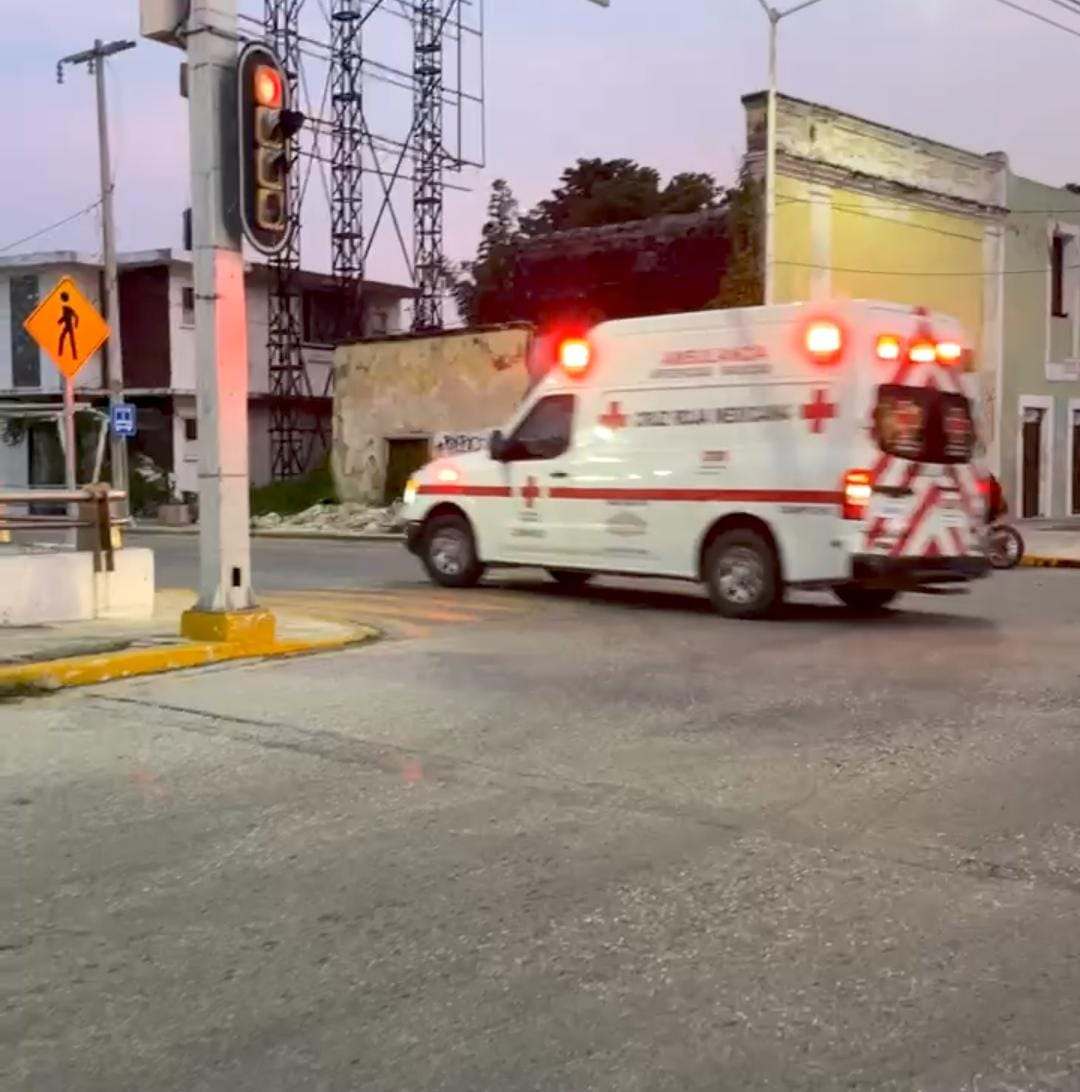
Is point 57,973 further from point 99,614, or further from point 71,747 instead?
point 99,614

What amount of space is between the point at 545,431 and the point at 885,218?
15.5 metres

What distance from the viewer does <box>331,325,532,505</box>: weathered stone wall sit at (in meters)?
29.6

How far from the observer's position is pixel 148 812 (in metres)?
5.84

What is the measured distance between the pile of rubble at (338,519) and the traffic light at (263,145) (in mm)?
18402

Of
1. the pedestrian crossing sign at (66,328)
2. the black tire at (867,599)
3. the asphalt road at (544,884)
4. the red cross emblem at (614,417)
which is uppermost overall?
the pedestrian crossing sign at (66,328)

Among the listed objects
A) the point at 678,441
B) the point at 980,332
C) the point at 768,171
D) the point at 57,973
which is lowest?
the point at 57,973

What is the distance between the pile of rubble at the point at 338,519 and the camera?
29.4m

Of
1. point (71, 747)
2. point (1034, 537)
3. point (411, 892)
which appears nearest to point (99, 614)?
point (71, 747)

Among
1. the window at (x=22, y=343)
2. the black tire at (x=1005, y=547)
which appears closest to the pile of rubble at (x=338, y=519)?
the window at (x=22, y=343)

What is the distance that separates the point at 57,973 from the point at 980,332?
27.8 meters

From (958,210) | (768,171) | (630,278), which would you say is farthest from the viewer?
(630,278)

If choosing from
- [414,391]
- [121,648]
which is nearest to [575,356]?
[121,648]

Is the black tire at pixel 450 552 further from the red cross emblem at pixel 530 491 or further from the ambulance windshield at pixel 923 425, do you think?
the ambulance windshield at pixel 923 425

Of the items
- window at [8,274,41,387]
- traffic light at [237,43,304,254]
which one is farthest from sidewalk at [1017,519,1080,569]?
window at [8,274,41,387]
